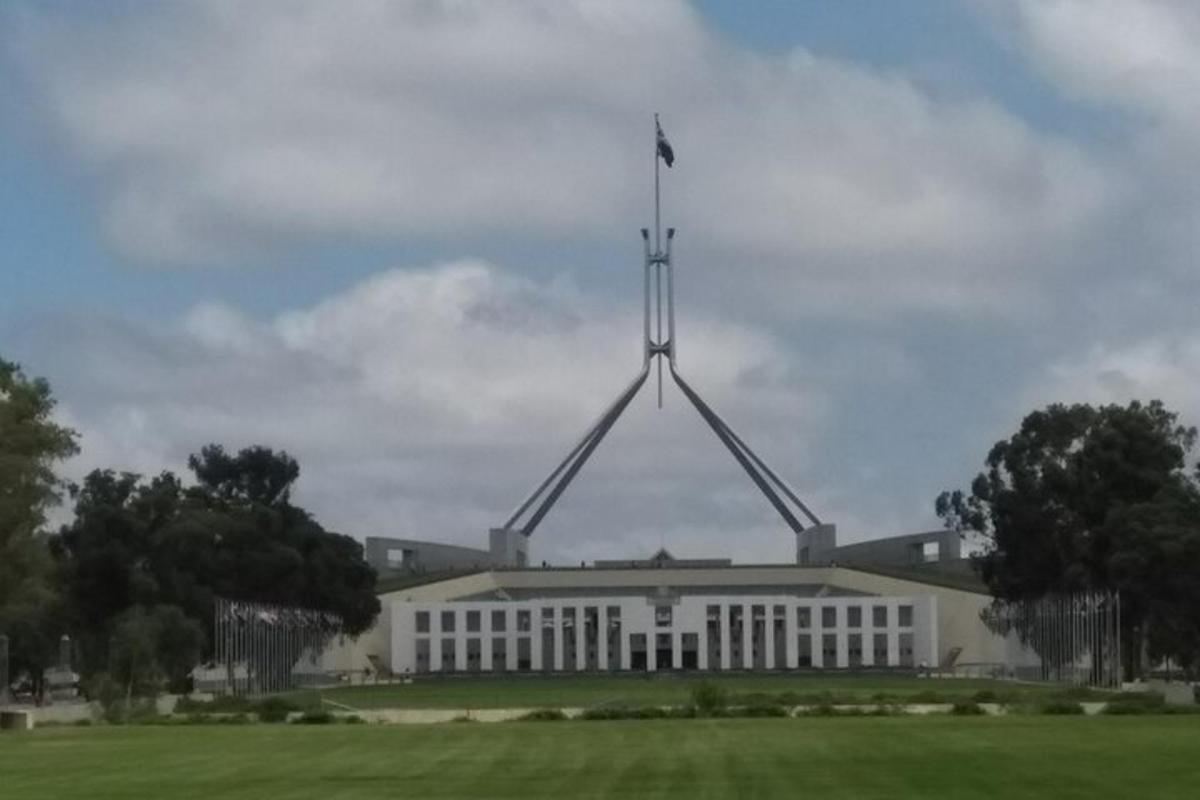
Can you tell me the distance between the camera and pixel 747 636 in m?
123

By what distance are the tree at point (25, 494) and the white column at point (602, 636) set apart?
58.1 m

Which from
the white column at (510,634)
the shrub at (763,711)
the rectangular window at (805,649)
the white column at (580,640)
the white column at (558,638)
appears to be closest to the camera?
the shrub at (763,711)

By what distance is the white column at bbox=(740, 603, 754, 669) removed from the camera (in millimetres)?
122188

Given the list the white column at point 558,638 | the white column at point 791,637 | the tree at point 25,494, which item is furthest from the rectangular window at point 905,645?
the tree at point 25,494

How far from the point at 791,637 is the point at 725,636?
11.6ft

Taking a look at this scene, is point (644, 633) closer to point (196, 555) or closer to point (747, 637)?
point (747, 637)

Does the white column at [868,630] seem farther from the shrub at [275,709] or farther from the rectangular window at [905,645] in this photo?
the shrub at [275,709]

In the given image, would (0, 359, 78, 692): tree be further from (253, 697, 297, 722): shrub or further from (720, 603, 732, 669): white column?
(720, 603, 732, 669): white column

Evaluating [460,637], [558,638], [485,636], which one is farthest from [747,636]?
[460,637]

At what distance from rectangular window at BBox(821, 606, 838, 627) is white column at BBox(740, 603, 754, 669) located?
382 cm

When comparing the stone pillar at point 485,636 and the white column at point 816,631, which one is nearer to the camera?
the white column at point 816,631

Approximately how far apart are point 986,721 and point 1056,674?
41.5 metres

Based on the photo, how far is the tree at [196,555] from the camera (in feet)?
250

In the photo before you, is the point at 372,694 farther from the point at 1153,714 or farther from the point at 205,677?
the point at 1153,714
